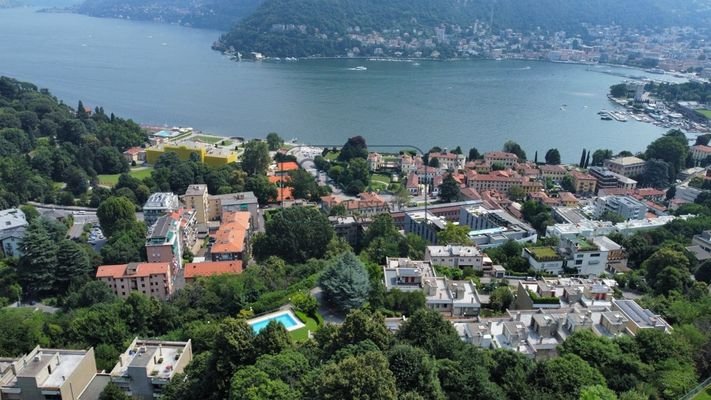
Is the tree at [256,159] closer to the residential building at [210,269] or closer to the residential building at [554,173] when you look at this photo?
the residential building at [210,269]

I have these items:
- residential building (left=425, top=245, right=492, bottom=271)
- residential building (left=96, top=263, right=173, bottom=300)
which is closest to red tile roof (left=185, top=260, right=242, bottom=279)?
residential building (left=96, top=263, right=173, bottom=300)

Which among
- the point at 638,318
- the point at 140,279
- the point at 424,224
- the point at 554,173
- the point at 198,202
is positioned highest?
the point at 638,318

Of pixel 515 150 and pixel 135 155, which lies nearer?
pixel 135 155

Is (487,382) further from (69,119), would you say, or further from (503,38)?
(503,38)

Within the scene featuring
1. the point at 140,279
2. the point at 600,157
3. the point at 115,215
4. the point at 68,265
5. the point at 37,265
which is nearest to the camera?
the point at 140,279

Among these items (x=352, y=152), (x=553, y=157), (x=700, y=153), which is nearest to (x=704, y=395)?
(x=352, y=152)

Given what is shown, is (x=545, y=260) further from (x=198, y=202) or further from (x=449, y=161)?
(x=449, y=161)

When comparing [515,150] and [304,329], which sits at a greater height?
[304,329]

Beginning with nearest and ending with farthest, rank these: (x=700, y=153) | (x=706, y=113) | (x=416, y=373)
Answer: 1. (x=416, y=373)
2. (x=700, y=153)
3. (x=706, y=113)
